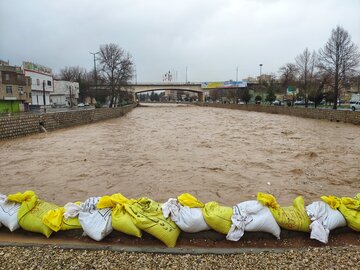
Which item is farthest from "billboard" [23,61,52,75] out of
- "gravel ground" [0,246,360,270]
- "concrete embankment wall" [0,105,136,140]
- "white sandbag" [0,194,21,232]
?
"gravel ground" [0,246,360,270]

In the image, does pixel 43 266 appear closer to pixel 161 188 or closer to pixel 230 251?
pixel 230 251

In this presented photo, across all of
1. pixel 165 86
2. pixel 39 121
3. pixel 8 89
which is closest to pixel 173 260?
pixel 39 121

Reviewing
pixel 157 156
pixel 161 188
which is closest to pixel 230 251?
pixel 161 188

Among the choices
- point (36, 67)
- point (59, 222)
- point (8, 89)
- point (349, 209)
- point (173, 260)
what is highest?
point (36, 67)

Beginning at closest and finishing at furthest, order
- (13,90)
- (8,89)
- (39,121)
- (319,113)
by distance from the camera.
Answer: (39,121)
(319,113)
(8,89)
(13,90)

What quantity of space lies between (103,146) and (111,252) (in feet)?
33.7

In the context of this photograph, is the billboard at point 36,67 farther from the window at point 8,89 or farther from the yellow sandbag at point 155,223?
the yellow sandbag at point 155,223

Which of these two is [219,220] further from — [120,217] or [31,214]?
[31,214]

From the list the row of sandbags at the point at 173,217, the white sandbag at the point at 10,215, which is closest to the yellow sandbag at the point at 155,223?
the row of sandbags at the point at 173,217

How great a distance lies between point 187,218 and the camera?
3.67m

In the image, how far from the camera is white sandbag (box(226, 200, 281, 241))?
3.60m

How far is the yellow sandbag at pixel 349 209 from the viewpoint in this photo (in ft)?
12.6

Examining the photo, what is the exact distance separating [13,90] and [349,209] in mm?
45178

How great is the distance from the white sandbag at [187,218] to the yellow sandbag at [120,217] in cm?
44
